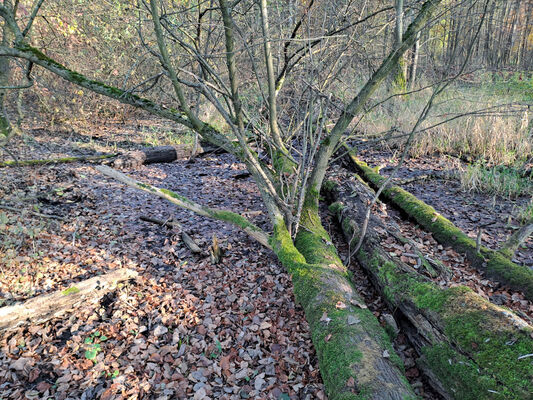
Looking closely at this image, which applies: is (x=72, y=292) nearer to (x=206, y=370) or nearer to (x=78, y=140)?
(x=206, y=370)

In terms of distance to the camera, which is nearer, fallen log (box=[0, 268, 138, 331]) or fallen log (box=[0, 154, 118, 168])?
fallen log (box=[0, 268, 138, 331])

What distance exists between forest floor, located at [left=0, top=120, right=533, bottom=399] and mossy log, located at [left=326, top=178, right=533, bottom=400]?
0.25 meters

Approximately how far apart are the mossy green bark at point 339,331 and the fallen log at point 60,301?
1879 mm

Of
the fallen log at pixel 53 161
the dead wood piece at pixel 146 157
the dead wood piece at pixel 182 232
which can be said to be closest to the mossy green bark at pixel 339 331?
the dead wood piece at pixel 182 232

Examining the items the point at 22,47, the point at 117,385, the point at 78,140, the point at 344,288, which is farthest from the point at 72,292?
the point at 78,140

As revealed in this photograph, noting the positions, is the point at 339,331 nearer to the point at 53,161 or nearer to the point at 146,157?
the point at 146,157

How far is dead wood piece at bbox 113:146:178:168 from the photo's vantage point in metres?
7.15

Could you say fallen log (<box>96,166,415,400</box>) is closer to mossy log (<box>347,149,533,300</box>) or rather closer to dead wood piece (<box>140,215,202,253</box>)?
dead wood piece (<box>140,215,202,253</box>)

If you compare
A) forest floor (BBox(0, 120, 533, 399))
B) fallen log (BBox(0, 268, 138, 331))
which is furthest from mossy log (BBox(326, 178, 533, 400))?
fallen log (BBox(0, 268, 138, 331))

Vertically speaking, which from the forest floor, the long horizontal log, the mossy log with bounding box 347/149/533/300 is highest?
the long horizontal log

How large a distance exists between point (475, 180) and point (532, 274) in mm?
2952

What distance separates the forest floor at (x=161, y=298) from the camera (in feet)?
8.62

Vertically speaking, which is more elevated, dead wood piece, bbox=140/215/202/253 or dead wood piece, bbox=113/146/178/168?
dead wood piece, bbox=113/146/178/168

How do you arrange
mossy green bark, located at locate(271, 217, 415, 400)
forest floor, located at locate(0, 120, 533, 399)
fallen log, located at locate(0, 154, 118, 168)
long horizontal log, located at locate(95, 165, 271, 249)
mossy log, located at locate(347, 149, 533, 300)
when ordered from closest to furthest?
mossy green bark, located at locate(271, 217, 415, 400) → forest floor, located at locate(0, 120, 533, 399) → mossy log, located at locate(347, 149, 533, 300) → long horizontal log, located at locate(95, 165, 271, 249) → fallen log, located at locate(0, 154, 118, 168)
